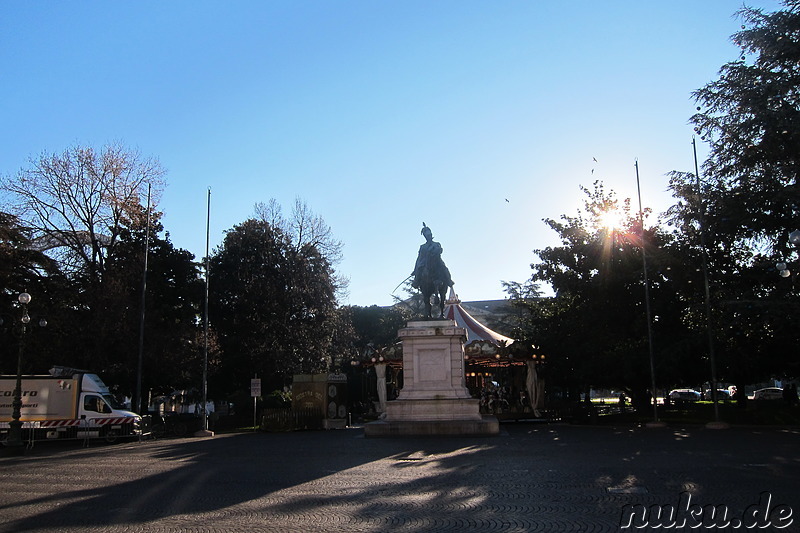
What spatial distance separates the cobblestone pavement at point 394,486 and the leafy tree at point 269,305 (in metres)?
23.2

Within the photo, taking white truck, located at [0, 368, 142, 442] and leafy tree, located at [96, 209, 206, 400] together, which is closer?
white truck, located at [0, 368, 142, 442]

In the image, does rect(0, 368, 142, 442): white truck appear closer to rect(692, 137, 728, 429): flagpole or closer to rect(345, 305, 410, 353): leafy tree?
rect(692, 137, 728, 429): flagpole

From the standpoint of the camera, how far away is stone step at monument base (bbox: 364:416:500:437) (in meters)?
22.5

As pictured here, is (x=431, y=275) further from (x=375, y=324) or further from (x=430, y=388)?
(x=375, y=324)

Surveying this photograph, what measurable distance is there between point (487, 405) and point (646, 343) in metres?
8.59

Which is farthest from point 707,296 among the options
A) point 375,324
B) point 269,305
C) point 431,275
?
point 375,324

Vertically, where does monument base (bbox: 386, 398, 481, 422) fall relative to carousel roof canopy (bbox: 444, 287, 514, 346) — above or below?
below

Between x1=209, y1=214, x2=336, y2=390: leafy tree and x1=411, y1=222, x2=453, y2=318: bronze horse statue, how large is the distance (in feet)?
59.5

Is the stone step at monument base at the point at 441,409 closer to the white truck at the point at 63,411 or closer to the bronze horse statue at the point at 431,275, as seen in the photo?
the bronze horse statue at the point at 431,275

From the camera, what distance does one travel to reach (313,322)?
44.3m
